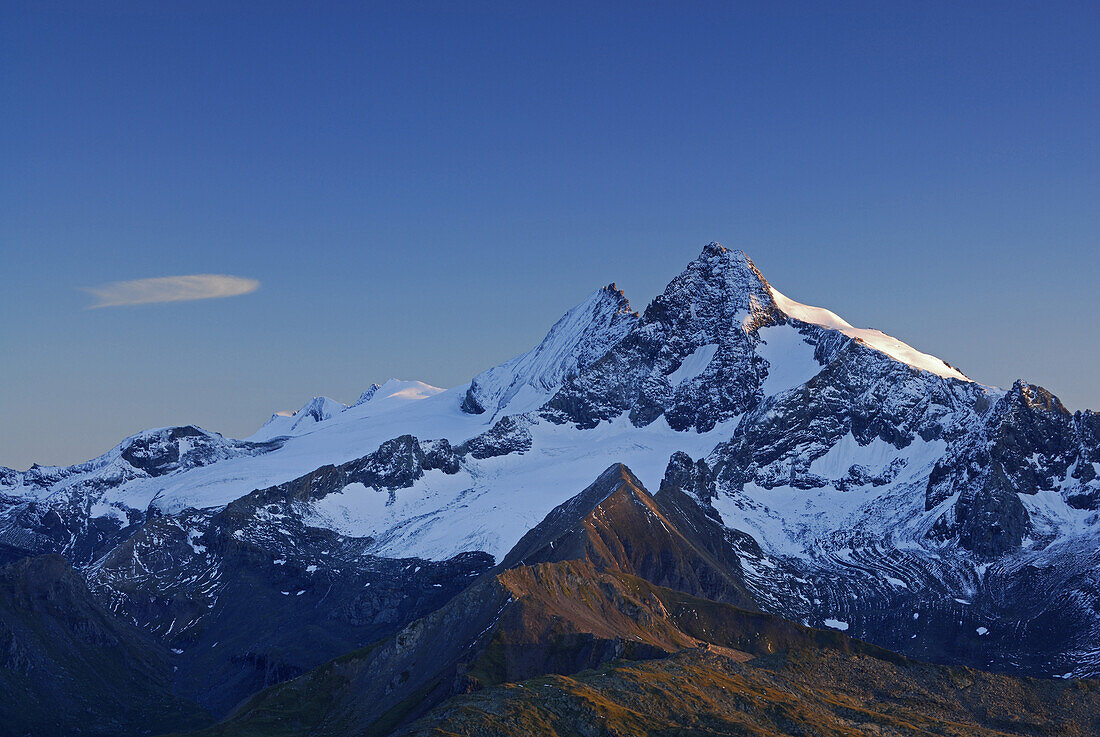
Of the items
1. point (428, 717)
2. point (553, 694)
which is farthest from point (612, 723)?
point (428, 717)

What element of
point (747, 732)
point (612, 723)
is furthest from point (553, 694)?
point (747, 732)

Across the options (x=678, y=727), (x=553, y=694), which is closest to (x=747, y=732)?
(x=678, y=727)

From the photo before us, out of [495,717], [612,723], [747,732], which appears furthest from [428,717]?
[747,732]

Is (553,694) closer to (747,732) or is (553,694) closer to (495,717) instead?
(495,717)

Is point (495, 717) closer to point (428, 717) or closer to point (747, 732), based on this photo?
point (428, 717)

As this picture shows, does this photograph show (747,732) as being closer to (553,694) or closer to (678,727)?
(678,727)

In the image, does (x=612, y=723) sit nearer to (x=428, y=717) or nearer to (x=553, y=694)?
(x=553, y=694)
